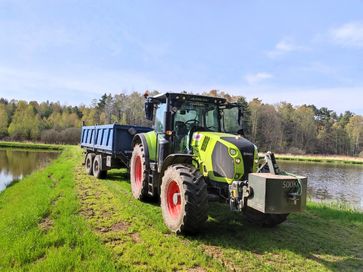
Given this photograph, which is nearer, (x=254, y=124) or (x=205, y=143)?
(x=205, y=143)

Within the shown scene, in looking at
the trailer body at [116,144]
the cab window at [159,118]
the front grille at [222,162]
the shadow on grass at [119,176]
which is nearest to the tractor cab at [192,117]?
the cab window at [159,118]

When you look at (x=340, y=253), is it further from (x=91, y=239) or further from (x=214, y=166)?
(x=91, y=239)

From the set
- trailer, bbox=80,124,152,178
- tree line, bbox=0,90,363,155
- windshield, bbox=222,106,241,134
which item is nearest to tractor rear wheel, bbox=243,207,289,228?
windshield, bbox=222,106,241,134

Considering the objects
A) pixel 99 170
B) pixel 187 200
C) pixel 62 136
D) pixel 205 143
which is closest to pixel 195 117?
pixel 205 143

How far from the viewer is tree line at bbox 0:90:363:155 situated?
7088 cm

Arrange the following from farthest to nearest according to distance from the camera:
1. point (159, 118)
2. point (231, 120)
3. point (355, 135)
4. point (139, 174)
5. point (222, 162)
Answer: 1. point (355, 135)
2. point (139, 174)
3. point (159, 118)
4. point (231, 120)
5. point (222, 162)

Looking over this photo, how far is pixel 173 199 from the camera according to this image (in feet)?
21.4

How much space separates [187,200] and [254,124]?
72680mm

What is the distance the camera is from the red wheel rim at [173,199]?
6414 millimetres

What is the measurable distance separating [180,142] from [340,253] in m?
3.90

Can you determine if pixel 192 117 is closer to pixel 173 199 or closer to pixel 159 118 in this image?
pixel 159 118

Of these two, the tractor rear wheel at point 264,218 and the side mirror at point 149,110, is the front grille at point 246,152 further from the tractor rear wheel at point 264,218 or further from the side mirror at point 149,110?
the side mirror at point 149,110

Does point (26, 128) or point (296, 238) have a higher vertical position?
point (26, 128)

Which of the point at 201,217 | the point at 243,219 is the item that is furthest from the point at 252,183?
the point at 243,219
